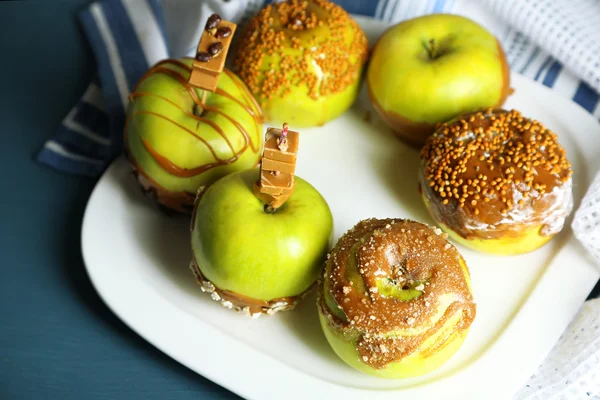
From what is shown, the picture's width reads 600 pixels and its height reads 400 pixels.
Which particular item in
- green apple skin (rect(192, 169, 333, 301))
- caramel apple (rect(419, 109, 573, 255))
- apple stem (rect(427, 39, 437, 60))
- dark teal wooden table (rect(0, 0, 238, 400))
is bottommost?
dark teal wooden table (rect(0, 0, 238, 400))

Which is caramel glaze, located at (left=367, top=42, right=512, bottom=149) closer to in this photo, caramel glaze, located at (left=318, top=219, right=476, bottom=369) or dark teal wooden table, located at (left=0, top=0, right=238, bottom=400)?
caramel glaze, located at (left=318, top=219, right=476, bottom=369)

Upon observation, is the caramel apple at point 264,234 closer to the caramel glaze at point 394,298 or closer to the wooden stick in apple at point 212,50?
the caramel glaze at point 394,298

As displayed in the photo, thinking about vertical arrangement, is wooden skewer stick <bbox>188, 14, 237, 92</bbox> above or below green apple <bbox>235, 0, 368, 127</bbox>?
above

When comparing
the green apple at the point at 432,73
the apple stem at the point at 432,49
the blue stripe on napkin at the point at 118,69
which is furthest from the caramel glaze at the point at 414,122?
the blue stripe on napkin at the point at 118,69

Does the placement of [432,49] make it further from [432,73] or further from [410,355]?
[410,355]

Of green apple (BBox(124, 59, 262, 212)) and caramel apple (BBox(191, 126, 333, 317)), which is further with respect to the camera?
green apple (BBox(124, 59, 262, 212))

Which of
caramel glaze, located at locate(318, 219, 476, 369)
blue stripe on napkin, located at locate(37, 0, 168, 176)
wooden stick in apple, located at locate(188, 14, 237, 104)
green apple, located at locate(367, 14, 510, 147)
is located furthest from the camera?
blue stripe on napkin, located at locate(37, 0, 168, 176)

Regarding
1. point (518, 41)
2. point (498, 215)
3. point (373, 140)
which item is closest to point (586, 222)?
point (498, 215)

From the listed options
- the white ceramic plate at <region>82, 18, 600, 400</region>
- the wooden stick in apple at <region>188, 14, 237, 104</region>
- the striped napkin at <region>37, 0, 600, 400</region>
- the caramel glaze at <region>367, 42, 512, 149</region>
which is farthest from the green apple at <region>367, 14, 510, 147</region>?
the wooden stick in apple at <region>188, 14, 237, 104</region>
